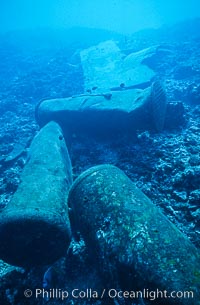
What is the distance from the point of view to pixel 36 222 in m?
2.91

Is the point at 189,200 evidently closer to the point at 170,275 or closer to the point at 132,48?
the point at 170,275

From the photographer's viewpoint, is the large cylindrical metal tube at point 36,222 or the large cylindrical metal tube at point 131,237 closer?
the large cylindrical metal tube at point 131,237

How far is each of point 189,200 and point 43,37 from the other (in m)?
25.2

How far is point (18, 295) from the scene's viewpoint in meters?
3.18

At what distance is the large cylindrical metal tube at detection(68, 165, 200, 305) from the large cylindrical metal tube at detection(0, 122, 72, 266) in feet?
0.91

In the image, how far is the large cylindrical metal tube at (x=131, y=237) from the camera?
2098 millimetres

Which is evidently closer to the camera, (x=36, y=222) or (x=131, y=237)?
(x=131, y=237)

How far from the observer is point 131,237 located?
2447 millimetres

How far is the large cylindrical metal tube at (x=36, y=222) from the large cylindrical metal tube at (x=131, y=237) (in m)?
0.28

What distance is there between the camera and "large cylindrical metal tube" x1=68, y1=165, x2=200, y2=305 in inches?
82.6

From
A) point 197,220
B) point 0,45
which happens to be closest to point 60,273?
point 197,220

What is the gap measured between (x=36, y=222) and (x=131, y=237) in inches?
46.0

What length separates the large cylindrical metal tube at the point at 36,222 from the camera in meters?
2.93

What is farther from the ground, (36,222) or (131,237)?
(131,237)
